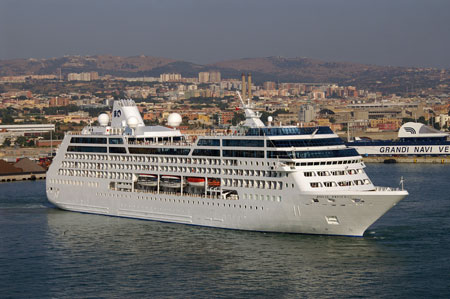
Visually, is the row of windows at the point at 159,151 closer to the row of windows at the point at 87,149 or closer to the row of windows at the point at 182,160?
the row of windows at the point at 182,160

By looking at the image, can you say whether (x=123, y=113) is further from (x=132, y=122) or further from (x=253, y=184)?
(x=253, y=184)

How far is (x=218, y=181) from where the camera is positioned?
2977 centimetres

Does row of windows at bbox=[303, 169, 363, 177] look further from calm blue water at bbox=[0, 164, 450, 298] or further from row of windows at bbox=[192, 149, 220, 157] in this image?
row of windows at bbox=[192, 149, 220, 157]

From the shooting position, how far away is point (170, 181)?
31.7m

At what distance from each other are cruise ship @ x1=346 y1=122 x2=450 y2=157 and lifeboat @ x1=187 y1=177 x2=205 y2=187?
148ft

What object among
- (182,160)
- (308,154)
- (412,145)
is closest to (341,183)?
(308,154)

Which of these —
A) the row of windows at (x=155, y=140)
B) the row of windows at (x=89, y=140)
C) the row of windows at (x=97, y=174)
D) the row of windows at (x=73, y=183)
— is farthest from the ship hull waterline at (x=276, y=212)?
the row of windows at (x=89, y=140)

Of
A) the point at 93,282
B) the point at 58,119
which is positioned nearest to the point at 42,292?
the point at 93,282

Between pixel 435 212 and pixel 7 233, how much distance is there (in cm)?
1782

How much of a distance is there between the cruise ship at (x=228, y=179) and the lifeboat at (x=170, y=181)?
0.04 m

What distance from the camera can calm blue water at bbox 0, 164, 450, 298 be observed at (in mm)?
22469

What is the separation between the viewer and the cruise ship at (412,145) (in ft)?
235

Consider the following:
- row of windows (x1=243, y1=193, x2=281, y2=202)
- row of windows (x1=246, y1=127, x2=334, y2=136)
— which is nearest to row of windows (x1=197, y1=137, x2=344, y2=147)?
row of windows (x1=246, y1=127, x2=334, y2=136)

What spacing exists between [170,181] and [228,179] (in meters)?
3.27
